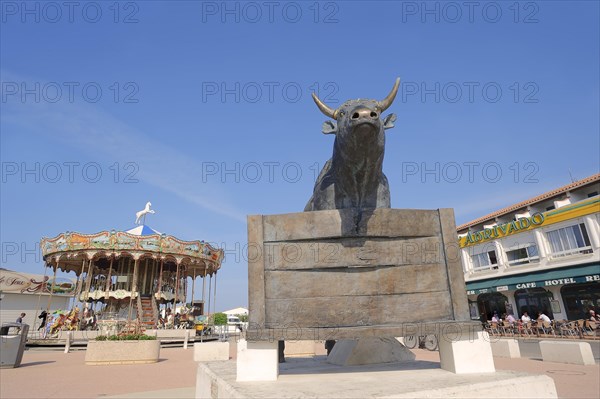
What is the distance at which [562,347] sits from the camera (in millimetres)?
9836

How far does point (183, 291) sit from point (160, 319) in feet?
14.0

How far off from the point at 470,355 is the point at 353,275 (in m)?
1.30

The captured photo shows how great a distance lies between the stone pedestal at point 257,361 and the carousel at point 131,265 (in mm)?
21429

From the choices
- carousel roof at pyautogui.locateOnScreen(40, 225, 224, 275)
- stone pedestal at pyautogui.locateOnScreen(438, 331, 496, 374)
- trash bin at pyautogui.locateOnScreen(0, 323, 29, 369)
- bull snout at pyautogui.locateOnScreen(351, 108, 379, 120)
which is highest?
carousel roof at pyautogui.locateOnScreen(40, 225, 224, 275)

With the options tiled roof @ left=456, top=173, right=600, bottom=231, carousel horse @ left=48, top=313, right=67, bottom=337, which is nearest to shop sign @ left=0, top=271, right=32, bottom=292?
carousel horse @ left=48, top=313, right=67, bottom=337

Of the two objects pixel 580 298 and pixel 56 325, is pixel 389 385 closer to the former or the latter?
pixel 580 298

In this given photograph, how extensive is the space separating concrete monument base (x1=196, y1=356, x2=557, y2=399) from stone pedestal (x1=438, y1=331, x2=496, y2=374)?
0.27 ft

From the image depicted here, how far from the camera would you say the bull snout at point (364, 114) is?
3.03 meters

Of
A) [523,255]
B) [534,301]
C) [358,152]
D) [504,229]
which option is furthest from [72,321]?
[523,255]

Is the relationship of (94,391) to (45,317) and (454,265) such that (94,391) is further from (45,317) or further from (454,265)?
(45,317)

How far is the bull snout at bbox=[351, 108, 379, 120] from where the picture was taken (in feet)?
9.94

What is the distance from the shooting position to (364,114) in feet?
9.96

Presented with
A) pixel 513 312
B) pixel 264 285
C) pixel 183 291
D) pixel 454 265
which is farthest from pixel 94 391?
pixel 513 312

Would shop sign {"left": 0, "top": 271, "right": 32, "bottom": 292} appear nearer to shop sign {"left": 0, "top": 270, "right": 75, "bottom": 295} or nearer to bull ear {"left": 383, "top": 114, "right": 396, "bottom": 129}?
shop sign {"left": 0, "top": 270, "right": 75, "bottom": 295}
